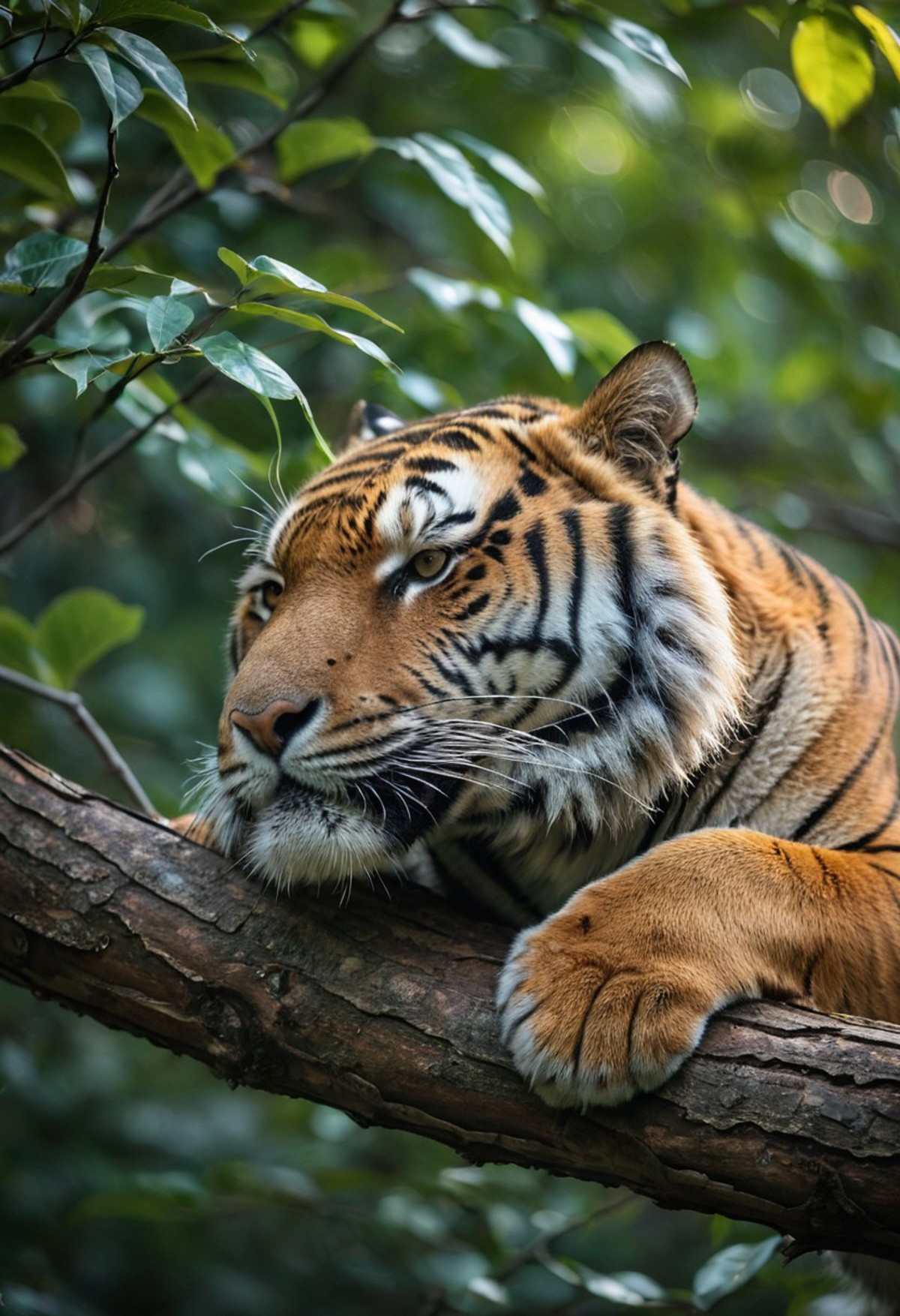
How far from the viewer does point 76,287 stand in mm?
1779

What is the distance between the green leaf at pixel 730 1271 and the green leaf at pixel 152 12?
Answer: 2.31 m

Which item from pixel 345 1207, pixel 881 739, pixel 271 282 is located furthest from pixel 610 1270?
pixel 271 282

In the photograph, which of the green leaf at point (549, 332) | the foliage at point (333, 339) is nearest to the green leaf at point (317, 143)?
the foliage at point (333, 339)

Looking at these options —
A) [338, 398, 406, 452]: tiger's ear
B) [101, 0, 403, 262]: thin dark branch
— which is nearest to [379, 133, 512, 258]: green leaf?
[101, 0, 403, 262]: thin dark branch

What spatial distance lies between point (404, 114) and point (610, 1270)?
4.57 meters

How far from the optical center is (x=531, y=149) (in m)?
5.18

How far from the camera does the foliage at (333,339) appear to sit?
2258 mm

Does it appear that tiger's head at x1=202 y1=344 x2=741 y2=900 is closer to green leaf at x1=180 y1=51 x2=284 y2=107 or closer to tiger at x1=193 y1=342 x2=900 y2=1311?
tiger at x1=193 y1=342 x2=900 y2=1311

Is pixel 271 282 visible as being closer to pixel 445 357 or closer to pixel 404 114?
pixel 445 357

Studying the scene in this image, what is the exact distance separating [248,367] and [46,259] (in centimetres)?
55

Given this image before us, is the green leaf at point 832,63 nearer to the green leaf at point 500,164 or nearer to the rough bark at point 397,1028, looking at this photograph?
the green leaf at point 500,164

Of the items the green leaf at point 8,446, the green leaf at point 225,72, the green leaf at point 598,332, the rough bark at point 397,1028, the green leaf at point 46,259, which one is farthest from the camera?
the green leaf at point 598,332

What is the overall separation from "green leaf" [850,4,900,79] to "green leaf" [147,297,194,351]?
1.25 metres

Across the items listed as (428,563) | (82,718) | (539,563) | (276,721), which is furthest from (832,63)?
(82,718)
